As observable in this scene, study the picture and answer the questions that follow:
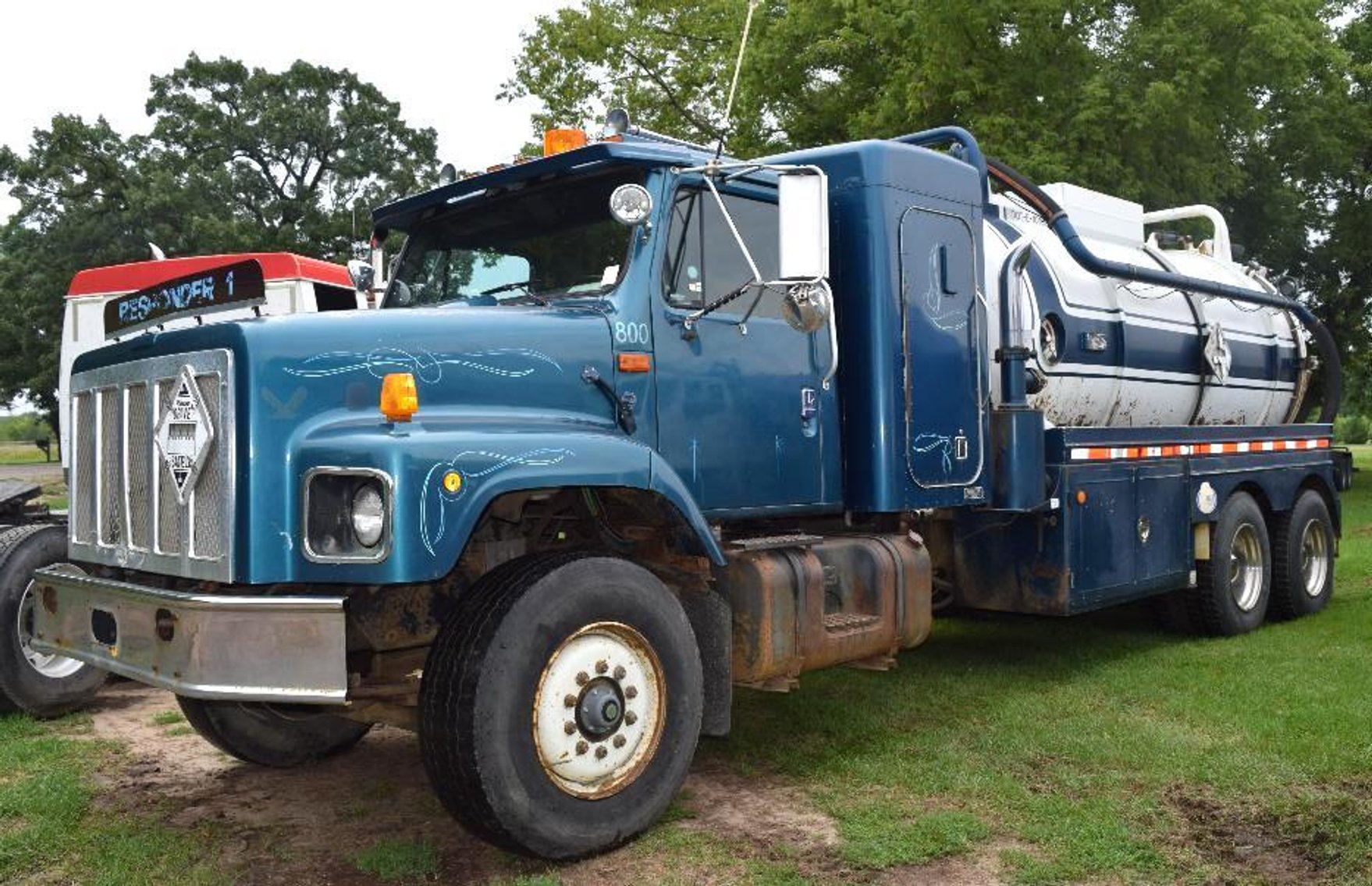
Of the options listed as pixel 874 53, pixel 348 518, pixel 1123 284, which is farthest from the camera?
pixel 874 53

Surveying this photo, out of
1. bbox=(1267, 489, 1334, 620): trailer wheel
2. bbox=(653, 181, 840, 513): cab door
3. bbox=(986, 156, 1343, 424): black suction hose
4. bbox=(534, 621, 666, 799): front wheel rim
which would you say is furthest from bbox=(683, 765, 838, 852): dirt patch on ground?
bbox=(1267, 489, 1334, 620): trailer wheel

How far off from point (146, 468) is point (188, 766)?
2.05 metres

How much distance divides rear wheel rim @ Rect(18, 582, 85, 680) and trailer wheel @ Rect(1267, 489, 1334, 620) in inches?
316

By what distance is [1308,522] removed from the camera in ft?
31.9

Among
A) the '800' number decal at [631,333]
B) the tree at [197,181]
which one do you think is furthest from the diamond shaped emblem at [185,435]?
the tree at [197,181]

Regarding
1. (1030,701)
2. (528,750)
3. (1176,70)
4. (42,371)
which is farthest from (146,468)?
(42,371)

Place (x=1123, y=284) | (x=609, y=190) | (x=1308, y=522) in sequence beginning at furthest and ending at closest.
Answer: (x=1308, y=522) → (x=1123, y=284) → (x=609, y=190)

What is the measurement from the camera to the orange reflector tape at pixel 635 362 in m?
4.89

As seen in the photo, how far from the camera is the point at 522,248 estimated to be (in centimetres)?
541

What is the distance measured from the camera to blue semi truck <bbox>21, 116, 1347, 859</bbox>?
4039 mm

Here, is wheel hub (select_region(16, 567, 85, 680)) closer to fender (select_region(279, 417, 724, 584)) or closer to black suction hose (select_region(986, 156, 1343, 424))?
fender (select_region(279, 417, 724, 584))

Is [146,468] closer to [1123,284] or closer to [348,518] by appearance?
[348,518]

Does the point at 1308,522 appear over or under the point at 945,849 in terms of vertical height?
over

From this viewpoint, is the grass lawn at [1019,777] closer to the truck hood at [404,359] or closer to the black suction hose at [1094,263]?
the truck hood at [404,359]
